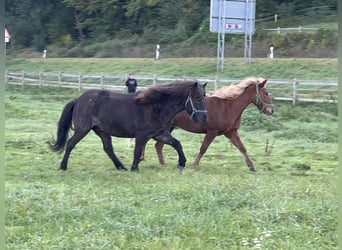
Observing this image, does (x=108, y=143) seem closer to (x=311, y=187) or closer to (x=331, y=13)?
(x=311, y=187)

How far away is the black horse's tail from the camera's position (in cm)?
1020

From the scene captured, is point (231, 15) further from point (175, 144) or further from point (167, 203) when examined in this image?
point (167, 203)

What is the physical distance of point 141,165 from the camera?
414 inches

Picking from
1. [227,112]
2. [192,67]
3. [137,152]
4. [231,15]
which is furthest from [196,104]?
[192,67]

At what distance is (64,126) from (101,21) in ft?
127

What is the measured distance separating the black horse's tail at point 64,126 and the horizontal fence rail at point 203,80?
9.54 m

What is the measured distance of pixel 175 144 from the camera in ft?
32.1

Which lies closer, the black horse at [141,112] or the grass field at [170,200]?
the grass field at [170,200]

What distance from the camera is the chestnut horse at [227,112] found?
10656mm

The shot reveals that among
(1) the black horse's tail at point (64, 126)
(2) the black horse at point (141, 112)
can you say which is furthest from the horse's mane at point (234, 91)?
(1) the black horse's tail at point (64, 126)

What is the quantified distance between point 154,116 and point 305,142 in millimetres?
5916

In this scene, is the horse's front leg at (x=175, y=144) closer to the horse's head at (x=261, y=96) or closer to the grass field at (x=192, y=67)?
the horse's head at (x=261, y=96)

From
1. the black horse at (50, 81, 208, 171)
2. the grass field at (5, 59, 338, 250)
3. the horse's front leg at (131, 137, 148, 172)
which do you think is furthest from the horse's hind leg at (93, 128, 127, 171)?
the horse's front leg at (131, 137, 148, 172)

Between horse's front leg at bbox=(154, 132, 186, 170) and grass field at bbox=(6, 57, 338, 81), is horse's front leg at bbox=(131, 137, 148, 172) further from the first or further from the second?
grass field at bbox=(6, 57, 338, 81)
